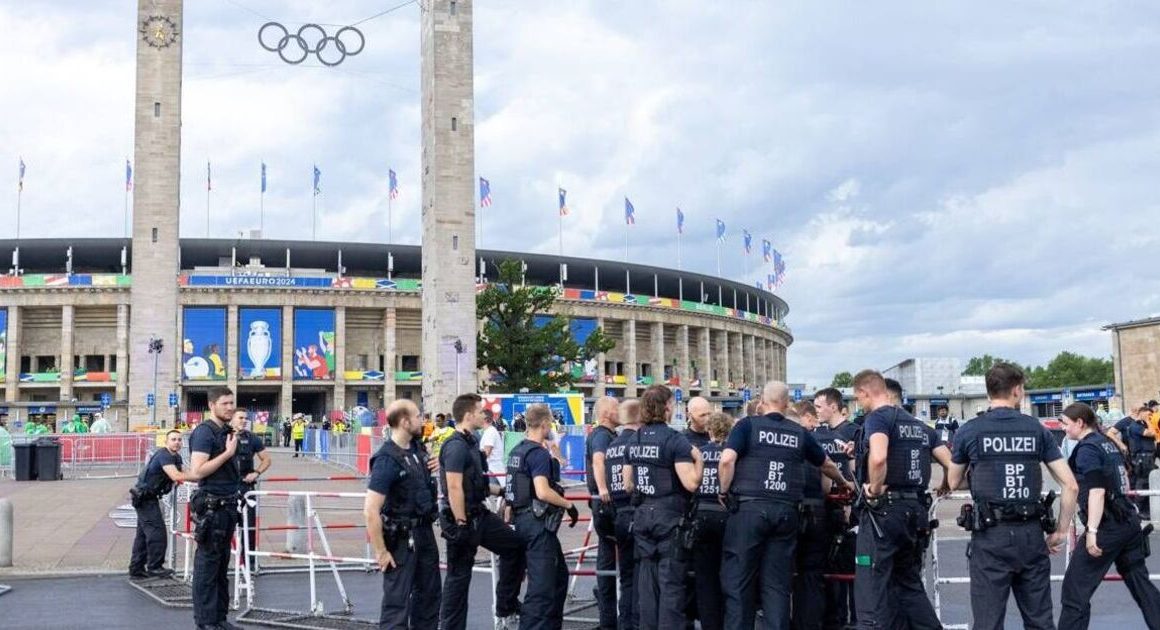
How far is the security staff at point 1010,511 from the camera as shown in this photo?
7.14 m

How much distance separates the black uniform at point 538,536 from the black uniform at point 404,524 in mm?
766

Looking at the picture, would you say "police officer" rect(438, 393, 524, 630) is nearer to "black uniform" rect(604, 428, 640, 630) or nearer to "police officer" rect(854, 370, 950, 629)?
"black uniform" rect(604, 428, 640, 630)

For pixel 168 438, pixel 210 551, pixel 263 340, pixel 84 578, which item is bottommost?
pixel 84 578

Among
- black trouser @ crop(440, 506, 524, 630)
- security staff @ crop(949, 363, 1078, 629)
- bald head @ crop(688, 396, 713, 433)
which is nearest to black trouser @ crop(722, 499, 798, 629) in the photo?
bald head @ crop(688, 396, 713, 433)

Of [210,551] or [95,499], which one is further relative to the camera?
[95,499]

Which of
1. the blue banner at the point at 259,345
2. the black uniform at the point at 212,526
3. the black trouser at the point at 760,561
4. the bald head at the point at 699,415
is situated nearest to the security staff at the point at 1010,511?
the black trouser at the point at 760,561

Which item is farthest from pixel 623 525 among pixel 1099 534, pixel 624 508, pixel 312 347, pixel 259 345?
pixel 312 347

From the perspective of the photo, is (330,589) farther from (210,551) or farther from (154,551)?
(210,551)

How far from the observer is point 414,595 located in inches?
327

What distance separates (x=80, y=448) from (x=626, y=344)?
209 feet

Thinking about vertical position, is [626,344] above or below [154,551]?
above

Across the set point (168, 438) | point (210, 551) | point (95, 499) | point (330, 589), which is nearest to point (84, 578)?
point (168, 438)

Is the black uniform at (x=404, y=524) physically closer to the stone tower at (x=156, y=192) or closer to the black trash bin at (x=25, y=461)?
the black trash bin at (x=25, y=461)

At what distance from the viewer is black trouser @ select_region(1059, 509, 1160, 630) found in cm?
797
